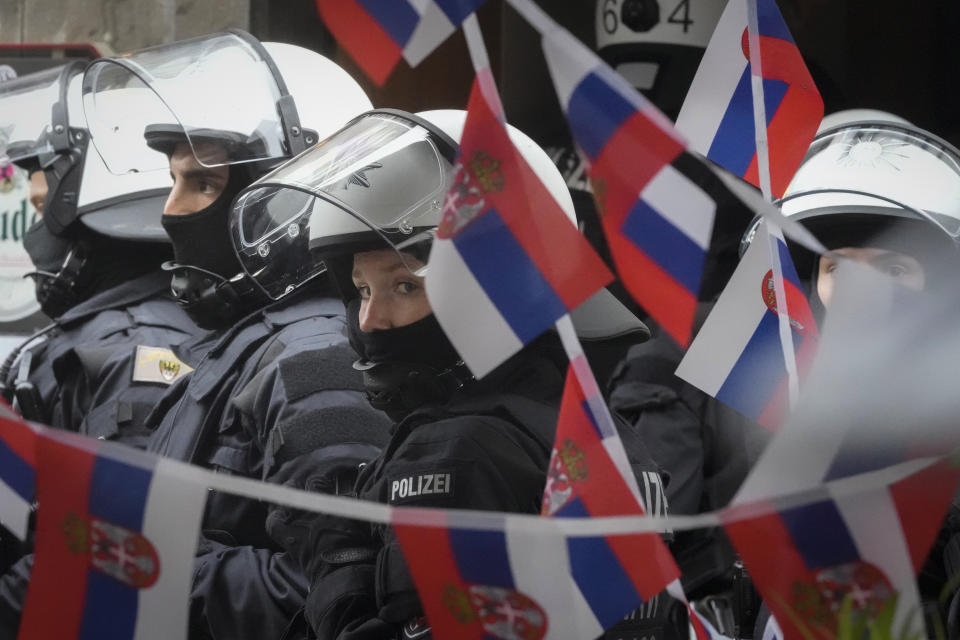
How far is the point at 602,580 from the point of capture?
1.99 meters

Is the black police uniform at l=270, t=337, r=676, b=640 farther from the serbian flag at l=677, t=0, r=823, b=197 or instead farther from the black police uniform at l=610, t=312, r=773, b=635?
the black police uniform at l=610, t=312, r=773, b=635

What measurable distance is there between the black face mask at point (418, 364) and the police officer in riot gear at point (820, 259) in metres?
0.80

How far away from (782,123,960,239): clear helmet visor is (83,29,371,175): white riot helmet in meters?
1.14

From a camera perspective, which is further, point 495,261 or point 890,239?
point 890,239

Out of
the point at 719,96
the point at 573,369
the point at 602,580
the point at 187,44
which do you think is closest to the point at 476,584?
the point at 602,580

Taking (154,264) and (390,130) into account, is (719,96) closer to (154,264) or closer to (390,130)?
(390,130)

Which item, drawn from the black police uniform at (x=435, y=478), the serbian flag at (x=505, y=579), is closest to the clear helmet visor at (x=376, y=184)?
the black police uniform at (x=435, y=478)

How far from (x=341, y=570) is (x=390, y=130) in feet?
2.65

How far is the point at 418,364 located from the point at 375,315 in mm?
118

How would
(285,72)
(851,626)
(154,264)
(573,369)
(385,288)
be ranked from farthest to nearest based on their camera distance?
1. (154,264)
2. (285,72)
3. (385,288)
4. (573,369)
5. (851,626)

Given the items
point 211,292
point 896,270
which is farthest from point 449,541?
point 211,292

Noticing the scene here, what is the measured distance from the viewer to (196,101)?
11.5 feet

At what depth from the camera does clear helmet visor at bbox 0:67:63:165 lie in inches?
167

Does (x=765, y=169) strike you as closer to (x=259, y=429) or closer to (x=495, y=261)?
(x=495, y=261)
